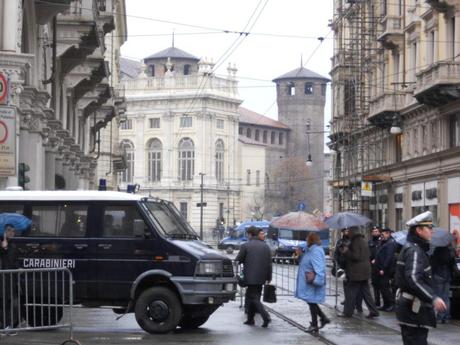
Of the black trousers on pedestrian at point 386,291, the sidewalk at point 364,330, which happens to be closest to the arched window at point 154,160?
the sidewalk at point 364,330

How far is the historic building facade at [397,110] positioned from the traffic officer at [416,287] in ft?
103

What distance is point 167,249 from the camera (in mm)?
17359

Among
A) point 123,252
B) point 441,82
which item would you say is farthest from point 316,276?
point 441,82

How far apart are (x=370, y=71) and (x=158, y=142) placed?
79760 mm

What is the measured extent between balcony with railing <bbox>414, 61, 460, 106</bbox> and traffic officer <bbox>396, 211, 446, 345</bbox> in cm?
3115

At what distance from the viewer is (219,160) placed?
136 meters

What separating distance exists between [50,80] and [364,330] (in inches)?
558

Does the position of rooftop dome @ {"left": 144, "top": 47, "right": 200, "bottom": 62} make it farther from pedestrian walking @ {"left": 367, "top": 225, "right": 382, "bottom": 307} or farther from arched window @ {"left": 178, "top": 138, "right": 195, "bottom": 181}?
pedestrian walking @ {"left": 367, "top": 225, "right": 382, "bottom": 307}

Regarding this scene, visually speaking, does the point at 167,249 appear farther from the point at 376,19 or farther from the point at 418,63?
the point at 376,19

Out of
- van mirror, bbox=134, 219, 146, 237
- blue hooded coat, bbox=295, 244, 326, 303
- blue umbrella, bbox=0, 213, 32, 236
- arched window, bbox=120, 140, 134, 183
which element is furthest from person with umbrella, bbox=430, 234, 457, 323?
arched window, bbox=120, 140, 134, 183

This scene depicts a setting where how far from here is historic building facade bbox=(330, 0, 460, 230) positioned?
142 ft

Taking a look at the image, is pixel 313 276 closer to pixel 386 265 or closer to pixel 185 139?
pixel 386 265

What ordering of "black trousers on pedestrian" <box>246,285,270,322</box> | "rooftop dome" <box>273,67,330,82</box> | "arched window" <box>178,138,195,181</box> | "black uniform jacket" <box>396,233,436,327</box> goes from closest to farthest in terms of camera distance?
"black uniform jacket" <box>396,233,436,327</box>, "black trousers on pedestrian" <box>246,285,270,322</box>, "arched window" <box>178,138,195,181</box>, "rooftop dome" <box>273,67,330,82</box>

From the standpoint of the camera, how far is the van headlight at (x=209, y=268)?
57.0ft
